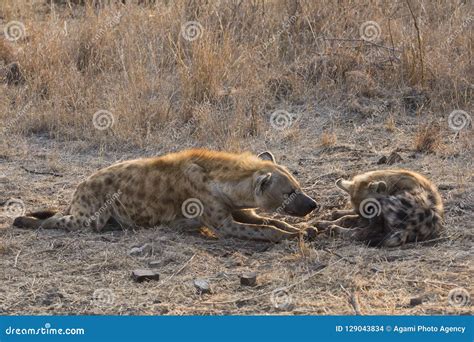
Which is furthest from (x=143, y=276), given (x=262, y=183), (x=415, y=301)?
(x=415, y=301)

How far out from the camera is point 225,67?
8.62 m

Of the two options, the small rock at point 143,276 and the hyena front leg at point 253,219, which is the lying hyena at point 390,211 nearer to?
the hyena front leg at point 253,219

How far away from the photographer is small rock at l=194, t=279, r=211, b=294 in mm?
4984

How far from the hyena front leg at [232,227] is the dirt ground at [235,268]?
0.06 metres

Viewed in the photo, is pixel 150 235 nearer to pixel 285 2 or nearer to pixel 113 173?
pixel 113 173

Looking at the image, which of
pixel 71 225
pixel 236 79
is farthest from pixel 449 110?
pixel 71 225

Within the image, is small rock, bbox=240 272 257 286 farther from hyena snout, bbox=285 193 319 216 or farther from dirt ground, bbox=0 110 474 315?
hyena snout, bbox=285 193 319 216

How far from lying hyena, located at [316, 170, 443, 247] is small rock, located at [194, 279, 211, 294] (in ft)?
3.53

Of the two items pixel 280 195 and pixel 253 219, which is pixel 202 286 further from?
pixel 253 219

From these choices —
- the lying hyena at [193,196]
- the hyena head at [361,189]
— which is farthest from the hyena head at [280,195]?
the hyena head at [361,189]

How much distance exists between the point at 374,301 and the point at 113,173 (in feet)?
7.04

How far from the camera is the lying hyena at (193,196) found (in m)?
5.88

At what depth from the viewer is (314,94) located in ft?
28.2

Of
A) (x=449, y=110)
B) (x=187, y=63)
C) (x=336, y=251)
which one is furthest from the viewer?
(x=187, y=63)
